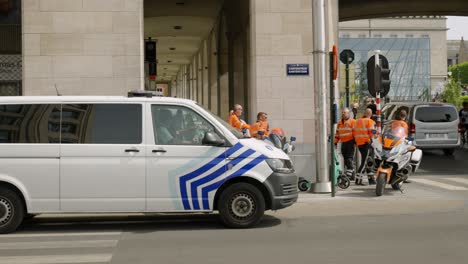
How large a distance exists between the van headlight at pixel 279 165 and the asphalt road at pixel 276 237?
0.77 m

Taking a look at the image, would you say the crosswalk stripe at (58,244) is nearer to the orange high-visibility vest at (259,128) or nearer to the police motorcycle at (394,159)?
the orange high-visibility vest at (259,128)

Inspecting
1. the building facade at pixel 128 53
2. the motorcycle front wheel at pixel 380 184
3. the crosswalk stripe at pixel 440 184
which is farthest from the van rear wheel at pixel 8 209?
the crosswalk stripe at pixel 440 184

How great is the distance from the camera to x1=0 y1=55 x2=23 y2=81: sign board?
17.8 metres

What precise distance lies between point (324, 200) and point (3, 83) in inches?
396

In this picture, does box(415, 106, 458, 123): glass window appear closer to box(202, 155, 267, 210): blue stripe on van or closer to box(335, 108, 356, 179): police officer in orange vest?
box(335, 108, 356, 179): police officer in orange vest

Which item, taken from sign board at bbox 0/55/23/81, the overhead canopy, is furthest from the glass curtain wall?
sign board at bbox 0/55/23/81

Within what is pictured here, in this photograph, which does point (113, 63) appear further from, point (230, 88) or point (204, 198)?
point (230, 88)

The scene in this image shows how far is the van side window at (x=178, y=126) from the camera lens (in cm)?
874

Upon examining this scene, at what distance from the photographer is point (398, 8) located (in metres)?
30.7

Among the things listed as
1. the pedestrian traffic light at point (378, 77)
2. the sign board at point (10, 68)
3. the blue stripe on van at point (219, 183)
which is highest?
the sign board at point (10, 68)

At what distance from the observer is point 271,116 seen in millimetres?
15102

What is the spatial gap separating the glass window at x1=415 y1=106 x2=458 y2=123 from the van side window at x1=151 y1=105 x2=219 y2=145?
548 inches

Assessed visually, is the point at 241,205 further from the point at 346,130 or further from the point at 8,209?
the point at 346,130

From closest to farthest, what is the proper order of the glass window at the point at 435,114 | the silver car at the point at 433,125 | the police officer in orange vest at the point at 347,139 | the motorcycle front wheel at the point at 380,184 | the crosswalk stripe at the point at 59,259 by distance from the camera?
the crosswalk stripe at the point at 59,259 → the motorcycle front wheel at the point at 380,184 → the police officer in orange vest at the point at 347,139 → the silver car at the point at 433,125 → the glass window at the point at 435,114
